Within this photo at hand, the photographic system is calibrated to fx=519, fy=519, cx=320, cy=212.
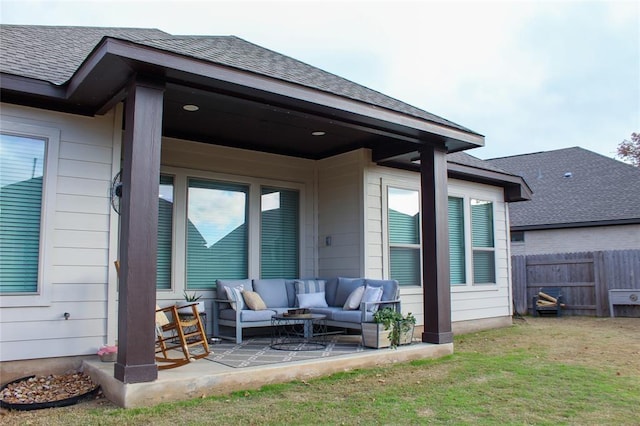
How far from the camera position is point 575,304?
11688 millimetres

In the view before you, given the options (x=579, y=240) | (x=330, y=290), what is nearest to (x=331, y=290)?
(x=330, y=290)

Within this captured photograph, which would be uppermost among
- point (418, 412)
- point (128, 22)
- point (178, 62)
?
point (128, 22)

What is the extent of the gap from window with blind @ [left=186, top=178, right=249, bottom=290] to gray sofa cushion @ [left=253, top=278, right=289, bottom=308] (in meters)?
0.36

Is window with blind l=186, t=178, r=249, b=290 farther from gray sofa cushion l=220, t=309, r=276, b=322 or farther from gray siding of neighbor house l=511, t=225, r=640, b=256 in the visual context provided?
gray siding of neighbor house l=511, t=225, r=640, b=256

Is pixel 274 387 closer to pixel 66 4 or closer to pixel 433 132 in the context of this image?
pixel 433 132

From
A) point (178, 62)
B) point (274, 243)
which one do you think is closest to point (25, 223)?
point (178, 62)

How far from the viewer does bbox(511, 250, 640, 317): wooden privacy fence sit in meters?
11.1

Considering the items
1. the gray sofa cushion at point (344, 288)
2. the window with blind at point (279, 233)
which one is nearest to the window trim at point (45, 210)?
the window with blind at point (279, 233)

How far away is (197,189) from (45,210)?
2329 mm

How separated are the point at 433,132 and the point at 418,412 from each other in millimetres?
3459

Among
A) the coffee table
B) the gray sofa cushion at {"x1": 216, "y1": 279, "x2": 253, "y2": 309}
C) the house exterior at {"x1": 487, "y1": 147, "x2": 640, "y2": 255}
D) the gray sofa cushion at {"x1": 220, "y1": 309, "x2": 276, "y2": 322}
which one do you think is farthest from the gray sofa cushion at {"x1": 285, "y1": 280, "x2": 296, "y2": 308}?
the house exterior at {"x1": 487, "y1": 147, "x2": 640, "y2": 255}

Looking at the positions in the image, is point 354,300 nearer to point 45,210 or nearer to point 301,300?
point 301,300

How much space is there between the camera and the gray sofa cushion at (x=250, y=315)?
20.9 ft

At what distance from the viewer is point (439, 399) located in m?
4.24
